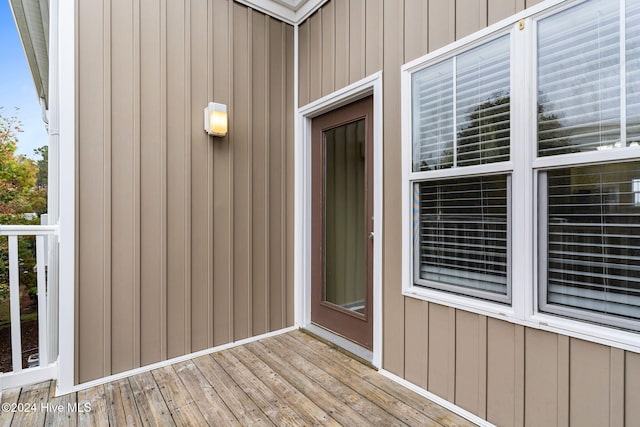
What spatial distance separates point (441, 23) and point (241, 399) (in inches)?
107

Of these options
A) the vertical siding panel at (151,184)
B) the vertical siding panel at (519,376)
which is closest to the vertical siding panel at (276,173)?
the vertical siding panel at (151,184)

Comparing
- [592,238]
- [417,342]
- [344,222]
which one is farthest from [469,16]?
[417,342]

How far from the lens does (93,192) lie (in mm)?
2172

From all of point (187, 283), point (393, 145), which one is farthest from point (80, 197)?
point (393, 145)

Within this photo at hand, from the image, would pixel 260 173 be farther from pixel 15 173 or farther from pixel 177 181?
pixel 15 173

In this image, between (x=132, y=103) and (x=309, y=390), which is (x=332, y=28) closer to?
(x=132, y=103)

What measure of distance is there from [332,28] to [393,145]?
4.31 feet

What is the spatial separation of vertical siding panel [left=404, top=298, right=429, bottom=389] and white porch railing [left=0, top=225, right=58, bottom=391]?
8.17ft

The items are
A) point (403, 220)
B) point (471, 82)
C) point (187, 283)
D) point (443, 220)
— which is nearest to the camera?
point (471, 82)

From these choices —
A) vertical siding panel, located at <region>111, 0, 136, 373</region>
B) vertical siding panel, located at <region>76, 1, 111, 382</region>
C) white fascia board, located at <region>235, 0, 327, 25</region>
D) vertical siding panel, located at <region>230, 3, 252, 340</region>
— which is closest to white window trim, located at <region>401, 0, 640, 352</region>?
white fascia board, located at <region>235, 0, 327, 25</region>

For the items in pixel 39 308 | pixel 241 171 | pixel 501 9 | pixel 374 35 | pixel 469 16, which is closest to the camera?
pixel 501 9

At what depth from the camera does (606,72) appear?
4.55ft

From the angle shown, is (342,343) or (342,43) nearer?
(342,43)

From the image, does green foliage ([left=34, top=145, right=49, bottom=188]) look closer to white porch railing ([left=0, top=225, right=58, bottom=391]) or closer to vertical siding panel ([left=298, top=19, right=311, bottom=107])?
white porch railing ([left=0, top=225, right=58, bottom=391])
